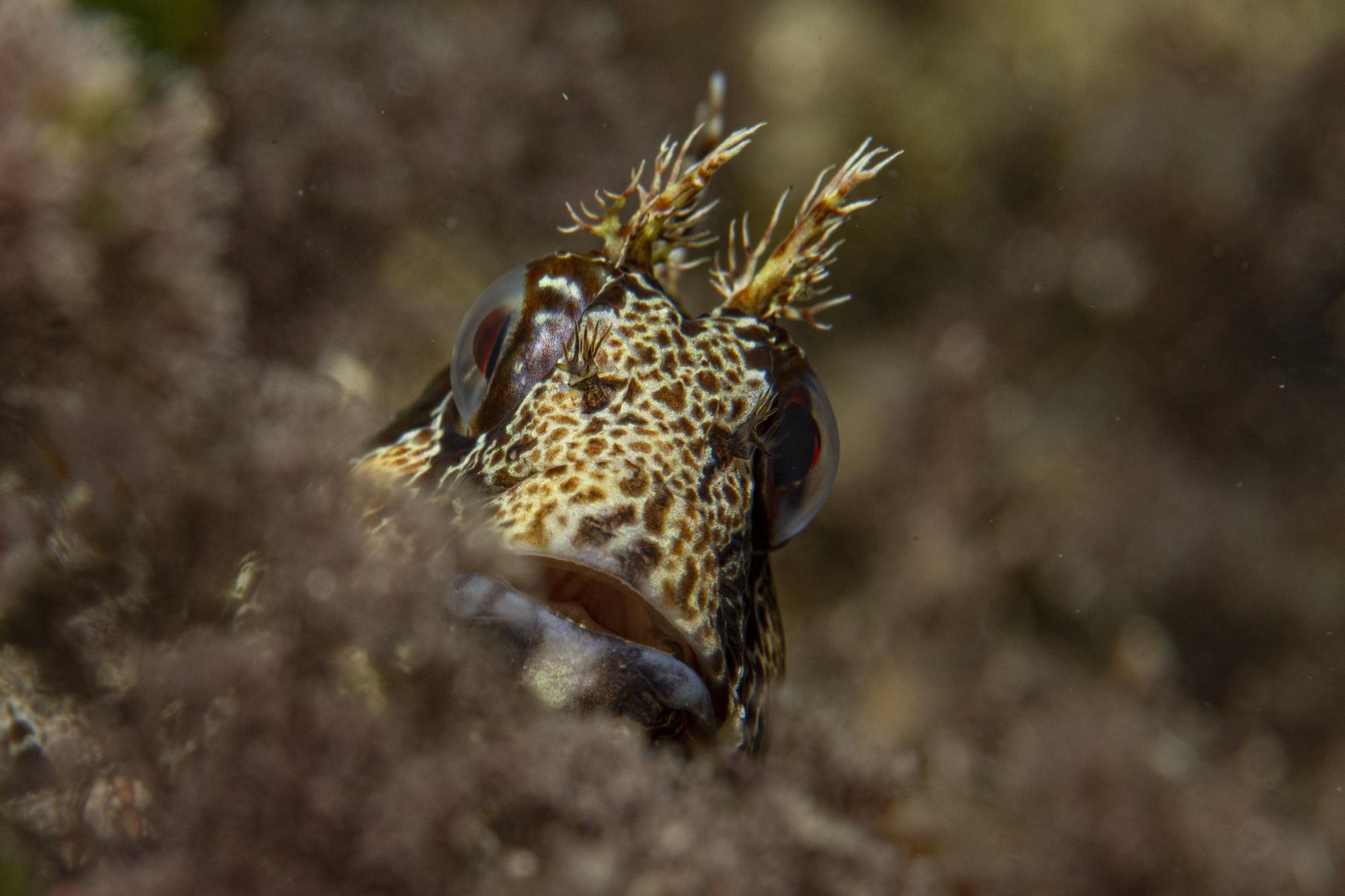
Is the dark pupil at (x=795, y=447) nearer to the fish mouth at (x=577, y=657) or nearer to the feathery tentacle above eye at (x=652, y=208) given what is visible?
the feathery tentacle above eye at (x=652, y=208)

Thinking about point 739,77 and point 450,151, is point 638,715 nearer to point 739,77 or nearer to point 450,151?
point 450,151

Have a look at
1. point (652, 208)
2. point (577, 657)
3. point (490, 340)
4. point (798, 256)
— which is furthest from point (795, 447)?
point (577, 657)

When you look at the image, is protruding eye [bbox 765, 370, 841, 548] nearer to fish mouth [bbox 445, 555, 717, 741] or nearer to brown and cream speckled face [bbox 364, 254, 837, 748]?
brown and cream speckled face [bbox 364, 254, 837, 748]

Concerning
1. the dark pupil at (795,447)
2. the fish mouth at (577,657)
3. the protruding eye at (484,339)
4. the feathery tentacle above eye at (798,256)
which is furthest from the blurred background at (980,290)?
the feathery tentacle above eye at (798,256)

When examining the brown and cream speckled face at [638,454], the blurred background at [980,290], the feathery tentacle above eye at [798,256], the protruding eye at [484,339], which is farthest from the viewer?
the blurred background at [980,290]

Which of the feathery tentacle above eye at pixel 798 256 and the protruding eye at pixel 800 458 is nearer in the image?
the protruding eye at pixel 800 458

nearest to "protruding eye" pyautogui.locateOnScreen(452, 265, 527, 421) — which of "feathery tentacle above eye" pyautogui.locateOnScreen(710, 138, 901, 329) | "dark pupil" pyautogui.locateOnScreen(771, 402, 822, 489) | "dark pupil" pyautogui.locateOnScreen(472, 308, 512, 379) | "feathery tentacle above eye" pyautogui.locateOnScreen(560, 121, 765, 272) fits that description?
"dark pupil" pyautogui.locateOnScreen(472, 308, 512, 379)

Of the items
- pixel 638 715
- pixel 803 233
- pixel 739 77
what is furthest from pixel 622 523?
pixel 739 77

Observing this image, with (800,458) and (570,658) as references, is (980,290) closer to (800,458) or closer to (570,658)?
(800,458)
